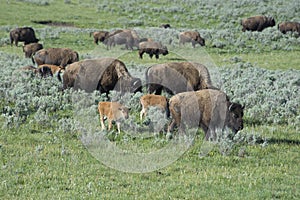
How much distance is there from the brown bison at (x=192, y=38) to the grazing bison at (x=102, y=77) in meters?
15.6

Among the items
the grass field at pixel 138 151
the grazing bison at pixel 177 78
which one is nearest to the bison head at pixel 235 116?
the grass field at pixel 138 151

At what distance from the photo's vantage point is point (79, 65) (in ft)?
47.7

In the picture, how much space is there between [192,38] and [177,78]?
52.5 ft

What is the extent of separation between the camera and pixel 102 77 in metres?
13.7

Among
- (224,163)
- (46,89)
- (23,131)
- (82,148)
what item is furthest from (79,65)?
(224,163)

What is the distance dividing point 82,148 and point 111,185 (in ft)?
6.24

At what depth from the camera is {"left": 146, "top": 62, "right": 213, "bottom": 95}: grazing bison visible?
1309cm

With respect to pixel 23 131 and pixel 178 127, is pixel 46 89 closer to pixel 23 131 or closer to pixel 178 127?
pixel 23 131

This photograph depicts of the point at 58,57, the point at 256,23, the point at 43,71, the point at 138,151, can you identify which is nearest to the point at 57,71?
the point at 43,71

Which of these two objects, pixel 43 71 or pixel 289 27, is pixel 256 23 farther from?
pixel 43 71

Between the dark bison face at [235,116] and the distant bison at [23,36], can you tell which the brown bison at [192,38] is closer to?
the distant bison at [23,36]

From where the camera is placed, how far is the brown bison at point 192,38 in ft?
96.5

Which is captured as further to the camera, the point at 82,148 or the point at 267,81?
the point at 267,81

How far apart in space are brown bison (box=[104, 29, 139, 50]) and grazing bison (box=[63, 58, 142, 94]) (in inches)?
636
